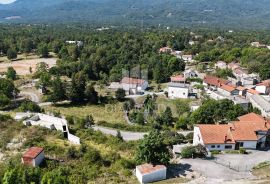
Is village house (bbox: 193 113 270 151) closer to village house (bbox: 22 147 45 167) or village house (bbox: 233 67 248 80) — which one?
village house (bbox: 22 147 45 167)

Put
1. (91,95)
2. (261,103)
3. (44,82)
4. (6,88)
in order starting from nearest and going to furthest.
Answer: (261,103) → (6,88) → (91,95) → (44,82)

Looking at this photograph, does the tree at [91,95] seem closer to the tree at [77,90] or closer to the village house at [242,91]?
the tree at [77,90]

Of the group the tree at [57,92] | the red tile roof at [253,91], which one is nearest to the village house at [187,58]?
the red tile roof at [253,91]

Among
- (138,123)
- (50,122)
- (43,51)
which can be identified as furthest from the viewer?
(43,51)

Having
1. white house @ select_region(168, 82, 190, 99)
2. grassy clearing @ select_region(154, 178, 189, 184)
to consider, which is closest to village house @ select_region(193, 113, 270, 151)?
grassy clearing @ select_region(154, 178, 189, 184)

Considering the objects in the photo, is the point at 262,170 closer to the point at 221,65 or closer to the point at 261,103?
the point at 261,103

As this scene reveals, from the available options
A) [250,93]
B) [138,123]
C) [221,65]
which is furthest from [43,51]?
[250,93]

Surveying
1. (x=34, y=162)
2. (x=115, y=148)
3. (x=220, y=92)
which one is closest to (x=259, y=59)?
(x=220, y=92)
